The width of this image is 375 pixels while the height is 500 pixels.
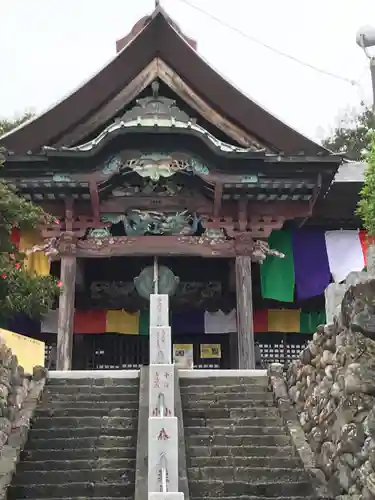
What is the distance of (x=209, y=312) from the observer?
44.8 ft

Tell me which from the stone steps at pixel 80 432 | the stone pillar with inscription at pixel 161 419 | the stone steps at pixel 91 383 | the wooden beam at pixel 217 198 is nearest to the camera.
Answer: the stone pillar with inscription at pixel 161 419

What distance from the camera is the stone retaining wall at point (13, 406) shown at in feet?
20.6

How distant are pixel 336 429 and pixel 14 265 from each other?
3.86 meters

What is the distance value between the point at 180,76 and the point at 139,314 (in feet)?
17.0

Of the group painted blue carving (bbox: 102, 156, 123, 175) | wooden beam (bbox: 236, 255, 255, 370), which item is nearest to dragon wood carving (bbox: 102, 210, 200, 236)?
painted blue carving (bbox: 102, 156, 123, 175)

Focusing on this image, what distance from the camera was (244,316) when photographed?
35.9 feet

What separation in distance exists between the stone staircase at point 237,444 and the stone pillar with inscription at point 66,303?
3.10 meters

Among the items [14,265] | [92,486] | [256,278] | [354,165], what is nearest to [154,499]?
[92,486]

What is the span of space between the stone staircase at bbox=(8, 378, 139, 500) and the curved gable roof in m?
5.84

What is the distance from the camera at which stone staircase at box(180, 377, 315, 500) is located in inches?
235

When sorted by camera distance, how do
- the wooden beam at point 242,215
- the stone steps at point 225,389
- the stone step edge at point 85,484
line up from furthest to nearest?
1. the wooden beam at point 242,215
2. the stone steps at point 225,389
3. the stone step edge at point 85,484

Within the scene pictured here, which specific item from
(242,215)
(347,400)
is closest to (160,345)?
(347,400)

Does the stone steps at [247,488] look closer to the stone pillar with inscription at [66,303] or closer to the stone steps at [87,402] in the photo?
→ the stone steps at [87,402]

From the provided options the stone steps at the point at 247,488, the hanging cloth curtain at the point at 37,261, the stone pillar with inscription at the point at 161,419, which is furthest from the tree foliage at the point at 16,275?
the hanging cloth curtain at the point at 37,261
